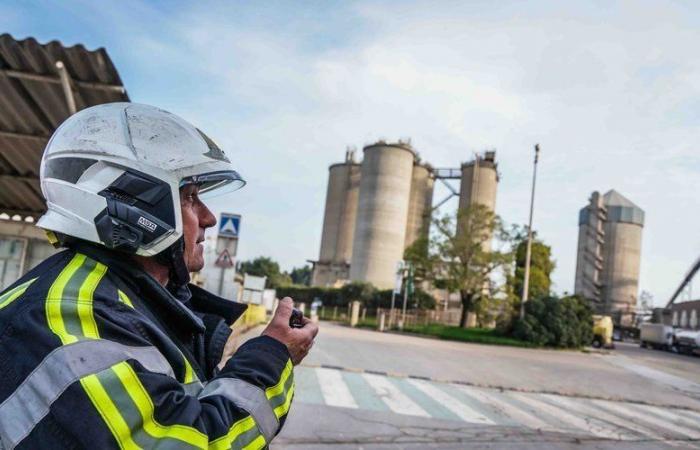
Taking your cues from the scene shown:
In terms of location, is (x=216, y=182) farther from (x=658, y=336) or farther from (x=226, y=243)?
(x=658, y=336)

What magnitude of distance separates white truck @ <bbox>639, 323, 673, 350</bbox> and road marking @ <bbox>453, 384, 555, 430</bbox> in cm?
3730

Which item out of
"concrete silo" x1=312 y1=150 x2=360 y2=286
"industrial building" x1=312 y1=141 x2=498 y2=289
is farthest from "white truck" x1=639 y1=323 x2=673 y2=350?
"concrete silo" x1=312 y1=150 x2=360 y2=286

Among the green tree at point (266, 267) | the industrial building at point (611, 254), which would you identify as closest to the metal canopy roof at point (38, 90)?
the industrial building at point (611, 254)

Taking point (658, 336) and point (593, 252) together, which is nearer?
point (658, 336)

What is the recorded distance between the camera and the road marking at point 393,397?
7.81 meters

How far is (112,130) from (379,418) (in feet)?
20.3

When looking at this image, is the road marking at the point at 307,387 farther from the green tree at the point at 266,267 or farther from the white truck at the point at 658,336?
the green tree at the point at 266,267

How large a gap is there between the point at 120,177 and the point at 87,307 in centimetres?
42

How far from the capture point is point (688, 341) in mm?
37562

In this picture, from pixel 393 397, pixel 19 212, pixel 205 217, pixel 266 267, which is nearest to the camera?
pixel 205 217

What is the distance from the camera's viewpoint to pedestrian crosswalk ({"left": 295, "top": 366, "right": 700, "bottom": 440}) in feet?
25.4

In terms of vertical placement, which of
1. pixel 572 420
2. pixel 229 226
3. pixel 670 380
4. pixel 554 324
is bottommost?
pixel 670 380

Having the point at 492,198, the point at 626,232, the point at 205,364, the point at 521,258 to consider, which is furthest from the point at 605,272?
the point at 205,364

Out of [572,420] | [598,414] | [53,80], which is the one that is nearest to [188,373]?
[53,80]
